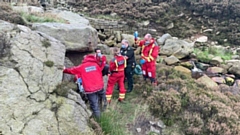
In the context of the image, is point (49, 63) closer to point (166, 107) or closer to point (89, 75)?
point (89, 75)

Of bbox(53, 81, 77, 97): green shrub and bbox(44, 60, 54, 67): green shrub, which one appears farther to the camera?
bbox(44, 60, 54, 67): green shrub

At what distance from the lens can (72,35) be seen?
319 inches

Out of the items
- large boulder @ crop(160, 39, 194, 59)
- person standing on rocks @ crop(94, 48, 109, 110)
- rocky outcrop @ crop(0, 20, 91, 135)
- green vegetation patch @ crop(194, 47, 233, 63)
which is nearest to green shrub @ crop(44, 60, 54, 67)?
rocky outcrop @ crop(0, 20, 91, 135)

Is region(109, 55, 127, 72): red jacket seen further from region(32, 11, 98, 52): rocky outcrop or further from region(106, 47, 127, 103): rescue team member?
region(32, 11, 98, 52): rocky outcrop

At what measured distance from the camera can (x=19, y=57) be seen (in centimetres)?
557

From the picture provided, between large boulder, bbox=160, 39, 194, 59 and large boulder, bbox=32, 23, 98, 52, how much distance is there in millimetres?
6331

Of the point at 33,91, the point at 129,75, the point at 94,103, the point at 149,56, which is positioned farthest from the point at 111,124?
the point at 149,56

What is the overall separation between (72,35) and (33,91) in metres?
3.20

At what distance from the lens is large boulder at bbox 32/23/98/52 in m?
7.80

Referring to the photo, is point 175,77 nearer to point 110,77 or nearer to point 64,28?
point 110,77

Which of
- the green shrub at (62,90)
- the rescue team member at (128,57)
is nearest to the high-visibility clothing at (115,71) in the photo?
the rescue team member at (128,57)

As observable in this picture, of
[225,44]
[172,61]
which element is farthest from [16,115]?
[225,44]

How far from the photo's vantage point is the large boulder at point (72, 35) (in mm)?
Answer: 7798

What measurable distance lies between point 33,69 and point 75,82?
146cm
